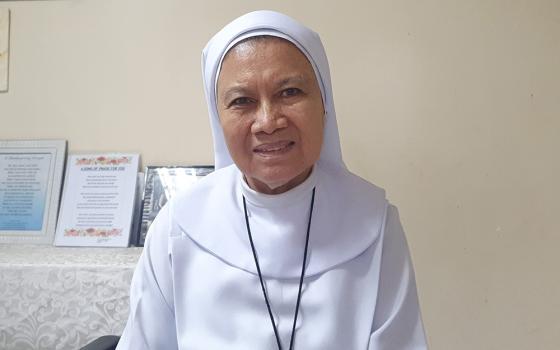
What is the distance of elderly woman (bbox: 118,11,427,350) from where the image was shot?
2.89 ft

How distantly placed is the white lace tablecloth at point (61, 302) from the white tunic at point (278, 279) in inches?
18.1

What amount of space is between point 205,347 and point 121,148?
1081 mm

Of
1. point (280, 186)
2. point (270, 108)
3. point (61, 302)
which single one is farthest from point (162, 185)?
point (270, 108)

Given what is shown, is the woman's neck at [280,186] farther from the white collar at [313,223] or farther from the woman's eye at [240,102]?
the woman's eye at [240,102]

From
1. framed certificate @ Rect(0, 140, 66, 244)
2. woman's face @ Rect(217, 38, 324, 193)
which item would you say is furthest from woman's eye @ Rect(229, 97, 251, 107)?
framed certificate @ Rect(0, 140, 66, 244)

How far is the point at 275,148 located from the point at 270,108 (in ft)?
0.28

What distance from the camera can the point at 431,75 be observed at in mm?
1587

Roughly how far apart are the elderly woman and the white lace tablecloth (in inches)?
18.4

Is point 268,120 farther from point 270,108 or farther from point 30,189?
point 30,189

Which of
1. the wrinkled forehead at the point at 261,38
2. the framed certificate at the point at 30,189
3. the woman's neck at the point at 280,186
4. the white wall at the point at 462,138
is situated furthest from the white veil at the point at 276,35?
the framed certificate at the point at 30,189

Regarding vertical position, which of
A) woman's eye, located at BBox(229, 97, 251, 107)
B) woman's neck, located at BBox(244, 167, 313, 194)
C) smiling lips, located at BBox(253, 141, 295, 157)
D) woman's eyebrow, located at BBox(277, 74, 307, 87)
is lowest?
woman's neck, located at BBox(244, 167, 313, 194)

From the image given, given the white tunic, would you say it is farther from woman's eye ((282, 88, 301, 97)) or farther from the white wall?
the white wall

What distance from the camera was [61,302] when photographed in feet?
4.80

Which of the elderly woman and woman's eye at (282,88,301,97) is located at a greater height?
woman's eye at (282,88,301,97)
